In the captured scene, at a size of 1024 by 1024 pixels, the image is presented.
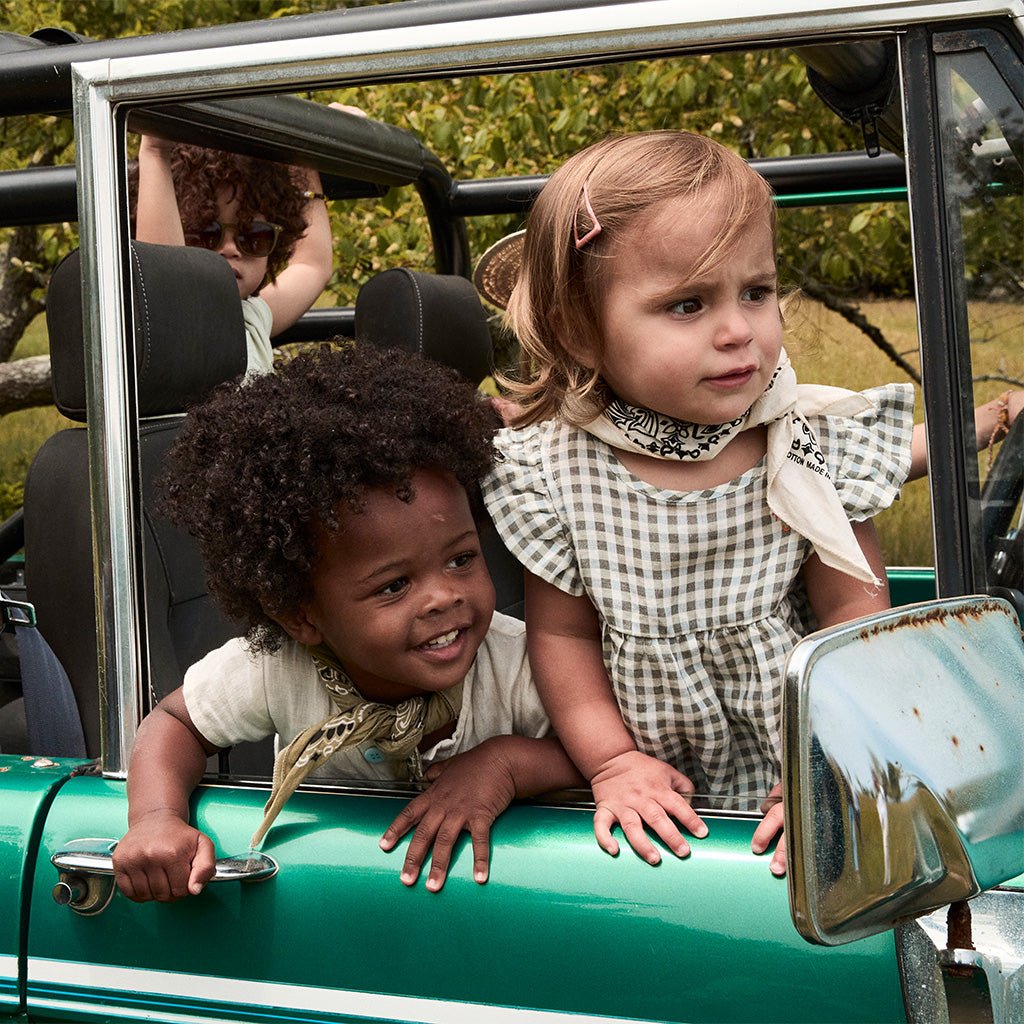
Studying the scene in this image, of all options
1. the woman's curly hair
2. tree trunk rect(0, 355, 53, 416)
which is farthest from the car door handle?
tree trunk rect(0, 355, 53, 416)

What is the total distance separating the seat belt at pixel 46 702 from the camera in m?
2.06

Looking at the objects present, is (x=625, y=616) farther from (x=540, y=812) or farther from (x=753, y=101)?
(x=753, y=101)

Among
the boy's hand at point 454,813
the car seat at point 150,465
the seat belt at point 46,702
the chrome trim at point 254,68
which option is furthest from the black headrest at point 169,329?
the boy's hand at point 454,813

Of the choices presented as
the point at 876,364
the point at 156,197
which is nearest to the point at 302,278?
the point at 156,197

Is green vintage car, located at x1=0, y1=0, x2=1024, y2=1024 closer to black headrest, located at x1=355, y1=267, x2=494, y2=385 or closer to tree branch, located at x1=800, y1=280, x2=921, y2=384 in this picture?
black headrest, located at x1=355, y1=267, x2=494, y2=385

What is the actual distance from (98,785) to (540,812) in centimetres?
54

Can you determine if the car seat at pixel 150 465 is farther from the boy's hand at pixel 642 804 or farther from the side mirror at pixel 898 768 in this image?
the side mirror at pixel 898 768

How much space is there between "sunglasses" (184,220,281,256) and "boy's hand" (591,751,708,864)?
4.65 feet

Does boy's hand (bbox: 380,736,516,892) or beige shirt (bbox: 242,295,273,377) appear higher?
beige shirt (bbox: 242,295,273,377)

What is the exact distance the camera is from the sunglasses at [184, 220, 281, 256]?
2621 millimetres

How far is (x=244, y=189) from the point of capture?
2.64m

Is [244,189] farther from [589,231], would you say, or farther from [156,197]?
[589,231]

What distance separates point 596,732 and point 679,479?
1.09 ft

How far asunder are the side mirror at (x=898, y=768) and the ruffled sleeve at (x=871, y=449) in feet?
1.78
